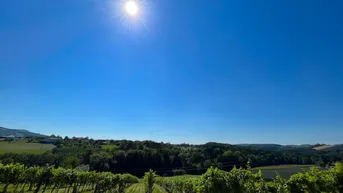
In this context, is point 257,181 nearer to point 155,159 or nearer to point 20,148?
point 155,159

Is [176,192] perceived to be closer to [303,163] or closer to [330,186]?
[330,186]

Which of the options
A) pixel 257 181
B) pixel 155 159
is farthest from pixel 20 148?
pixel 257 181

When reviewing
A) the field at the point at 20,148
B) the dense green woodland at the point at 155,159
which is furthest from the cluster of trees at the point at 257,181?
the field at the point at 20,148

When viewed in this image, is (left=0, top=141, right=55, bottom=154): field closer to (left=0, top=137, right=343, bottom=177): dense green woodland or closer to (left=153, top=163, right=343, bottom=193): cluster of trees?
(left=0, top=137, right=343, bottom=177): dense green woodland

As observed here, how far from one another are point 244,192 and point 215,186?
2278 mm

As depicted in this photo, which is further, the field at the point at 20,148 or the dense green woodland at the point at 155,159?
the field at the point at 20,148

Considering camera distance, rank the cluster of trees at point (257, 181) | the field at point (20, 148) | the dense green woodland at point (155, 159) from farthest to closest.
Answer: the field at point (20, 148) → the dense green woodland at point (155, 159) → the cluster of trees at point (257, 181)

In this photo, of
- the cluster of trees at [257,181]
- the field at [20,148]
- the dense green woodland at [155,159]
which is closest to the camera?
the cluster of trees at [257,181]

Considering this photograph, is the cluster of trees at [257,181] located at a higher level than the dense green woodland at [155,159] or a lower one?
higher

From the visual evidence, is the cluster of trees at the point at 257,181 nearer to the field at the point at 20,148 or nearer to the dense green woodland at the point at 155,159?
the dense green woodland at the point at 155,159

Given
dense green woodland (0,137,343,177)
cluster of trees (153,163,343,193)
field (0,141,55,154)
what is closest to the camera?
cluster of trees (153,163,343,193)

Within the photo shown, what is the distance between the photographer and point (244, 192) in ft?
43.7

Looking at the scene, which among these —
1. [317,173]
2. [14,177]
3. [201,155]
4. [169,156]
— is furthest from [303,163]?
[14,177]

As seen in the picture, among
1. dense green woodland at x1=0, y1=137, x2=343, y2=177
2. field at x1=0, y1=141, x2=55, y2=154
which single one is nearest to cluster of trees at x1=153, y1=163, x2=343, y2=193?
dense green woodland at x1=0, y1=137, x2=343, y2=177
